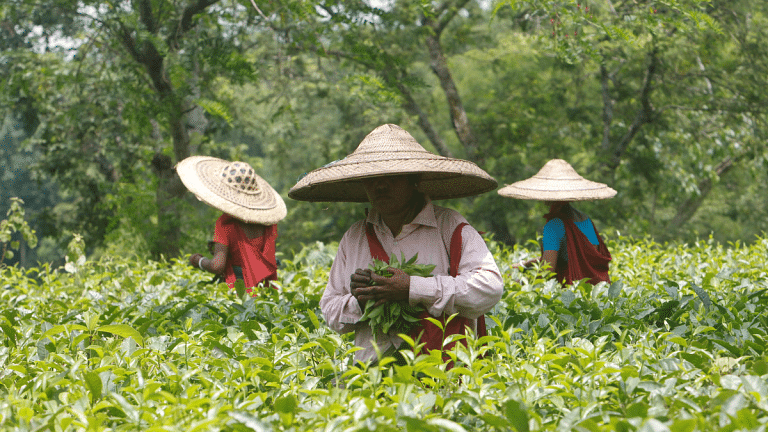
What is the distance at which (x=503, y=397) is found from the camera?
2027 millimetres

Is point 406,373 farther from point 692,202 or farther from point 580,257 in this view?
point 692,202

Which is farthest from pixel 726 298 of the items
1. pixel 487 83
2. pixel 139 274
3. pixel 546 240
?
pixel 487 83

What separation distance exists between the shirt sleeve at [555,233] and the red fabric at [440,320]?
5.76 ft

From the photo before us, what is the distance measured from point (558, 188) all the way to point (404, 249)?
2.49 metres

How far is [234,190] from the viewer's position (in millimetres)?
4965

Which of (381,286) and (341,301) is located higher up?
(381,286)

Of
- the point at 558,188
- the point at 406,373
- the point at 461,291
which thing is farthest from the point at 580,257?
the point at 406,373

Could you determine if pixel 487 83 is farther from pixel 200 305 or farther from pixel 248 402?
pixel 248 402

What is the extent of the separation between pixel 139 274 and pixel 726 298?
14.4ft

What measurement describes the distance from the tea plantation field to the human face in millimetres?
572

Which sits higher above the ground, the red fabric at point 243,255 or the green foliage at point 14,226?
the red fabric at point 243,255

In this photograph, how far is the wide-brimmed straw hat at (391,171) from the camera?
2578mm

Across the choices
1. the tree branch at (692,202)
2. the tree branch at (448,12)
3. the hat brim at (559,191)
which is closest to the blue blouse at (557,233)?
the hat brim at (559,191)

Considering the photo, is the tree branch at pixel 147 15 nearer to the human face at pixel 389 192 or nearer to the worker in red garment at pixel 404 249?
the worker in red garment at pixel 404 249
